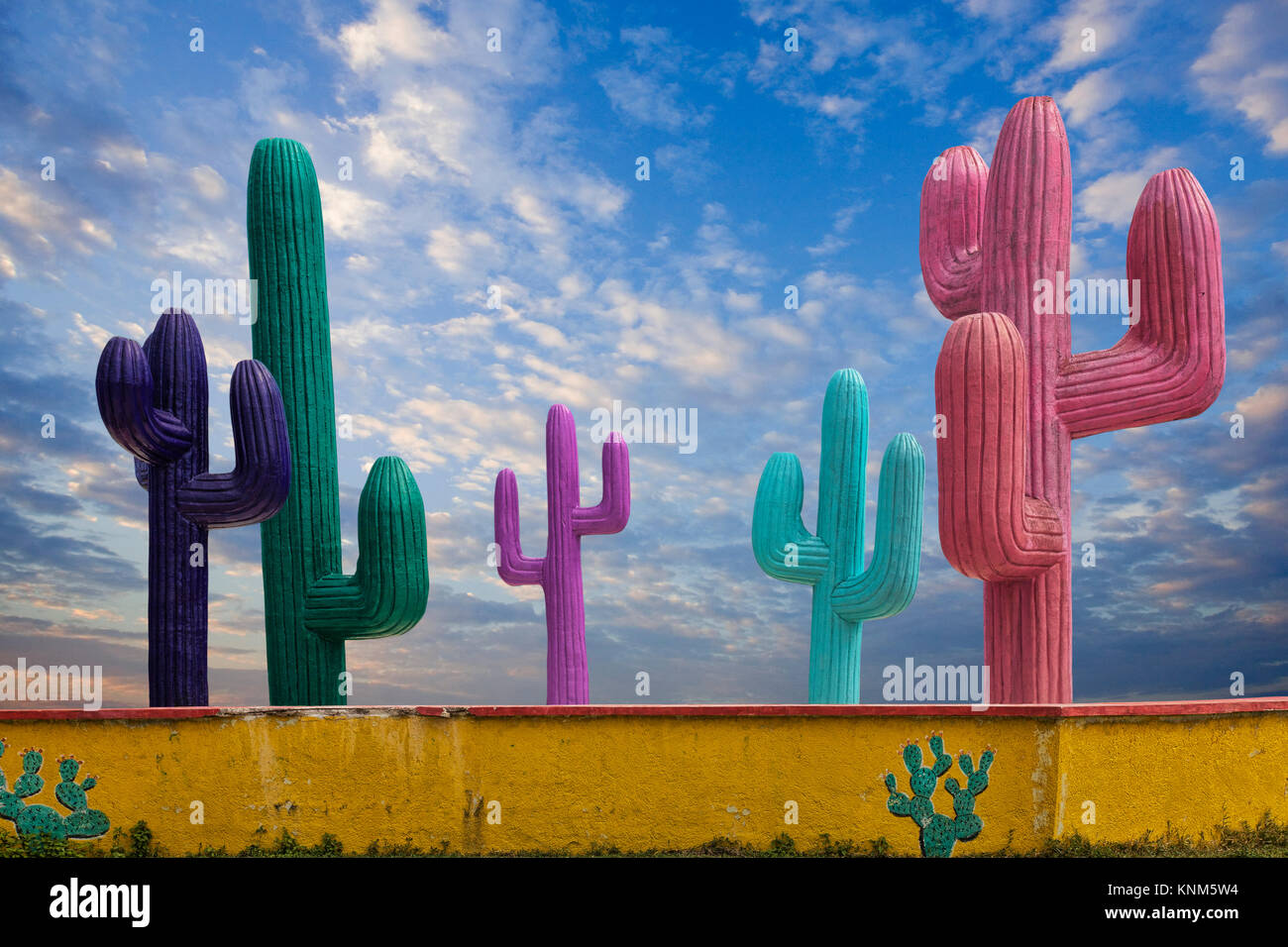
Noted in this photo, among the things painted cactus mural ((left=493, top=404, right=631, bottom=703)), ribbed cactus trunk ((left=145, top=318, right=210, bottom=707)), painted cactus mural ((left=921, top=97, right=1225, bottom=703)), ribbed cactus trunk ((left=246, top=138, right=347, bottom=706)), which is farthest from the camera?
painted cactus mural ((left=493, top=404, right=631, bottom=703))

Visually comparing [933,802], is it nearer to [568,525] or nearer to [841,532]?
[841,532]

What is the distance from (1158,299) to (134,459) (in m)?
7.78

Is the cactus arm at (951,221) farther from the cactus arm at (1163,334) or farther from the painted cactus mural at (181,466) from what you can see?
the painted cactus mural at (181,466)

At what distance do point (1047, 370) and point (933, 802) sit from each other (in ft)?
9.78

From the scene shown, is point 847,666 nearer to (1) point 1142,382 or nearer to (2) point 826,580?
(2) point 826,580

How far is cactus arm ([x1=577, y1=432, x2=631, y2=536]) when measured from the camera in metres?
11.0

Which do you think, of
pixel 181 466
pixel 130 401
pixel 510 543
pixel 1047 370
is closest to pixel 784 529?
pixel 510 543

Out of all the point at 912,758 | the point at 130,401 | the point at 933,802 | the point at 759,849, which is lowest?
the point at 759,849

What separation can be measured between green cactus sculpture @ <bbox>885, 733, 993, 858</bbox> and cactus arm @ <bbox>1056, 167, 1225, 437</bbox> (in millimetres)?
2448

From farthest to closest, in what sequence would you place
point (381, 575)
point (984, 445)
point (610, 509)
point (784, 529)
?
point (610, 509)
point (784, 529)
point (381, 575)
point (984, 445)

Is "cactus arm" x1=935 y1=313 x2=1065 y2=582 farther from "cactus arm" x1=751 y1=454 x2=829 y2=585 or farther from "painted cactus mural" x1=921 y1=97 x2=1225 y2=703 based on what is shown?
"cactus arm" x1=751 y1=454 x2=829 y2=585

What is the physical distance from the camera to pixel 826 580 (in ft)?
32.3

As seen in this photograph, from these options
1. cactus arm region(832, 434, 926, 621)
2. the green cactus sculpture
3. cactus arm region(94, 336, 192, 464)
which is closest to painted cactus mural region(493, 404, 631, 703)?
cactus arm region(832, 434, 926, 621)

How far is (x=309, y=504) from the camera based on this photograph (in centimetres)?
803
